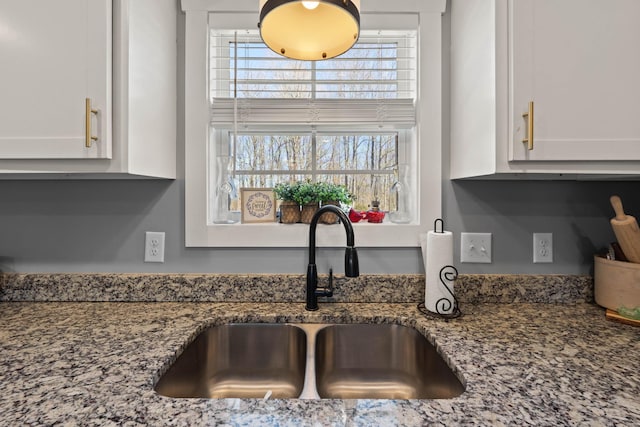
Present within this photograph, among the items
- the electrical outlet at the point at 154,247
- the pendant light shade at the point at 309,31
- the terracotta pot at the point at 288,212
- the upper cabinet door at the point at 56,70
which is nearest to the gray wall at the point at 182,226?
the electrical outlet at the point at 154,247

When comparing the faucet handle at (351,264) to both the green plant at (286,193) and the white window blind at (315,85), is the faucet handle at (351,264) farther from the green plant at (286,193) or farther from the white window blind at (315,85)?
the white window blind at (315,85)

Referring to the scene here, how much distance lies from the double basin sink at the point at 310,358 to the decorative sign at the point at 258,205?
0.42 metres

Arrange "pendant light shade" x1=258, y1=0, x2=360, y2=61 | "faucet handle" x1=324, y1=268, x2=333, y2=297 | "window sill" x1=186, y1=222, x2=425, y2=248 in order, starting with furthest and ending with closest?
"window sill" x1=186, y1=222, x2=425, y2=248 < "faucet handle" x1=324, y1=268, x2=333, y2=297 < "pendant light shade" x1=258, y1=0, x2=360, y2=61

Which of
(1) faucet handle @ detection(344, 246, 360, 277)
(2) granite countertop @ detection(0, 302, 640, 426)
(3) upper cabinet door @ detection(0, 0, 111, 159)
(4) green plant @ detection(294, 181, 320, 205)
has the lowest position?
(2) granite countertop @ detection(0, 302, 640, 426)

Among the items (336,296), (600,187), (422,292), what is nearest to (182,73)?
(336,296)

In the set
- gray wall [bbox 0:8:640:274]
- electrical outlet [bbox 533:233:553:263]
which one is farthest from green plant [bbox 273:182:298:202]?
electrical outlet [bbox 533:233:553:263]

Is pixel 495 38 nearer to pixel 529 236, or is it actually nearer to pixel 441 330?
pixel 529 236

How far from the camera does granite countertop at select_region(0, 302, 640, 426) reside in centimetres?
57

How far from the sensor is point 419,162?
3.99 ft

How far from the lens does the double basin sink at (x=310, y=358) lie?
0.99m

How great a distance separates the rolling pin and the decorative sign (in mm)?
1212

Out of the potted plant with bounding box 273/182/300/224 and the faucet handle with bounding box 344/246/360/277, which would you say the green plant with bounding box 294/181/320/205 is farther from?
the faucet handle with bounding box 344/246/360/277

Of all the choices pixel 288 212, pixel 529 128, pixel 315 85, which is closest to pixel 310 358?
pixel 288 212

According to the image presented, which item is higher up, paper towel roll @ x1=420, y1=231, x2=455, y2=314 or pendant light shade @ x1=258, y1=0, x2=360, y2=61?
pendant light shade @ x1=258, y1=0, x2=360, y2=61
